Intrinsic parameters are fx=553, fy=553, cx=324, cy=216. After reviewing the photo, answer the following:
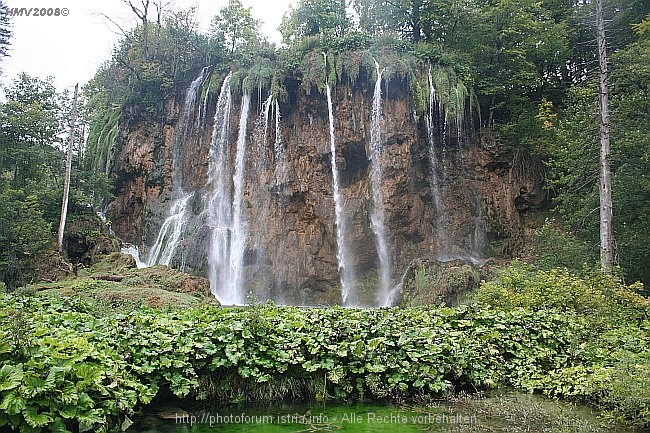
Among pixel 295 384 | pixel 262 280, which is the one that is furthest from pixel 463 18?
pixel 295 384

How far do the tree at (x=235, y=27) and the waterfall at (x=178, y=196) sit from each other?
3.18 m

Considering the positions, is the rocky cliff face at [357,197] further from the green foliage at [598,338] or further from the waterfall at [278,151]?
the green foliage at [598,338]

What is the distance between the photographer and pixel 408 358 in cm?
692

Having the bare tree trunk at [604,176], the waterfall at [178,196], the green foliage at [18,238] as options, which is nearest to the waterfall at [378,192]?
the waterfall at [178,196]

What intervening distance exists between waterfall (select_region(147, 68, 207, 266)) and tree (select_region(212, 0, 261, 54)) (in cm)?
318

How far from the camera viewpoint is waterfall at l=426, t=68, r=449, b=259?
22234 millimetres

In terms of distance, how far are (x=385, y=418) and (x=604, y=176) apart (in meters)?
10.5

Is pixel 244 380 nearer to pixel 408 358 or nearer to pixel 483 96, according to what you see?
pixel 408 358

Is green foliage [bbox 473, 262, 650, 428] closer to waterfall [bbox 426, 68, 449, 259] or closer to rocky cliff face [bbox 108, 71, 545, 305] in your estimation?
waterfall [bbox 426, 68, 449, 259]

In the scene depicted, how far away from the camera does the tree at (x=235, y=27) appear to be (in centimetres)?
2825

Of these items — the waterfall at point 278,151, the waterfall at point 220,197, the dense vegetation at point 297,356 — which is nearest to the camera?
the dense vegetation at point 297,356

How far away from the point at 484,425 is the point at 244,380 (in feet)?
8.74

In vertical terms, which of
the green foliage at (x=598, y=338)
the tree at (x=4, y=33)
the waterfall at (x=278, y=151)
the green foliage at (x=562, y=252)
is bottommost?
the green foliage at (x=598, y=338)

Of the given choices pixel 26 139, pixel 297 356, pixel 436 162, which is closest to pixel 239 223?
pixel 436 162
